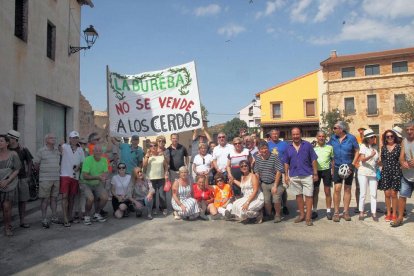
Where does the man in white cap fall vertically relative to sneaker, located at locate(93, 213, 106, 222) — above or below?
above

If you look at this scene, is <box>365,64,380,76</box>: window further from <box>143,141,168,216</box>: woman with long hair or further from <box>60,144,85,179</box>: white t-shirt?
<box>60,144,85,179</box>: white t-shirt

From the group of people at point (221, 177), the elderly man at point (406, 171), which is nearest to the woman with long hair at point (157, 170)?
the group of people at point (221, 177)

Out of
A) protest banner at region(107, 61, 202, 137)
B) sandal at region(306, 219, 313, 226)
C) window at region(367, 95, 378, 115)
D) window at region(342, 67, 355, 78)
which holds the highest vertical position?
window at region(342, 67, 355, 78)

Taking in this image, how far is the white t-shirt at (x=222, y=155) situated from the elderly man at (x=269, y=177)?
916 millimetres

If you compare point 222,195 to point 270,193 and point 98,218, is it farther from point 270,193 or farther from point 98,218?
point 98,218

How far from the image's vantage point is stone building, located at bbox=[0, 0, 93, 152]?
8.88 m

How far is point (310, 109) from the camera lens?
41.0 m

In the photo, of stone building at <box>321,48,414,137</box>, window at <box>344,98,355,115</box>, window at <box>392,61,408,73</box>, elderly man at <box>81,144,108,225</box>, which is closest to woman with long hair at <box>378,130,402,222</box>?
elderly man at <box>81,144,108,225</box>

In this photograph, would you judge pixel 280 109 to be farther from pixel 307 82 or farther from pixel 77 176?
pixel 77 176

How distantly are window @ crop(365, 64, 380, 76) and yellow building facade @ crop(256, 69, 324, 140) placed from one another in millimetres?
4588

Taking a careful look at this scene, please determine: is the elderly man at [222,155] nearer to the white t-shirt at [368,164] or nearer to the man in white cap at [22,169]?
the white t-shirt at [368,164]

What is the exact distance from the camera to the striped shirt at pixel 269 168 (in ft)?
23.2

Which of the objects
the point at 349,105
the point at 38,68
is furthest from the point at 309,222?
the point at 349,105

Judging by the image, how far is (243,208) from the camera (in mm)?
6746
